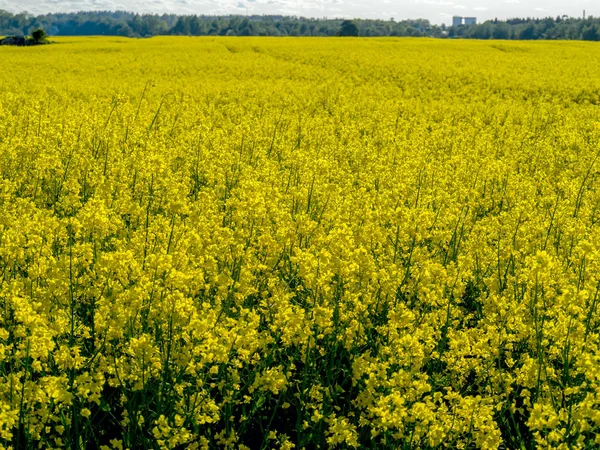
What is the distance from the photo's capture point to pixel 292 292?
4.48 metres

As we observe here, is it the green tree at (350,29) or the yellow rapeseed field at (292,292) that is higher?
the green tree at (350,29)

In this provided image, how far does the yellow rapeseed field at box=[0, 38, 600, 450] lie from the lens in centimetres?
318

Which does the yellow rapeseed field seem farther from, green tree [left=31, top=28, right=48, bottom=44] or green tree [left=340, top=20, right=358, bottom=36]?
green tree [left=340, top=20, right=358, bottom=36]

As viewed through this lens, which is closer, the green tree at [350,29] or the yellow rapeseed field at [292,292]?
the yellow rapeseed field at [292,292]

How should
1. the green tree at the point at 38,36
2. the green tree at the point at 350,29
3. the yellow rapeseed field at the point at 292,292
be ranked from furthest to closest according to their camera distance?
the green tree at the point at 350,29
the green tree at the point at 38,36
the yellow rapeseed field at the point at 292,292

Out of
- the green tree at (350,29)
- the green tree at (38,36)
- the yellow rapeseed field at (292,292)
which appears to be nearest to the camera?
the yellow rapeseed field at (292,292)

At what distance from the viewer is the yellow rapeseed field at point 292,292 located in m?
3.18

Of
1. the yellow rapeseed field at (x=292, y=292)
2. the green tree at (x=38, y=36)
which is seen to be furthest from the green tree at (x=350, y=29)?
the yellow rapeseed field at (x=292, y=292)

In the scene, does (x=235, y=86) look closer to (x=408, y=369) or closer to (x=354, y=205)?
(x=354, y=205)

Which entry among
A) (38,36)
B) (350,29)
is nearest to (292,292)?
(38,36)

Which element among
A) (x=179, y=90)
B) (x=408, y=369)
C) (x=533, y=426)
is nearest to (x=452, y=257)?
(x=408, y=369)

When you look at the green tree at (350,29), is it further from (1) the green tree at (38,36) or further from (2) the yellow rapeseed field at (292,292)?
(2) the yellow rapeseed field at (292,292)

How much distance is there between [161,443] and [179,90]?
15.6 m

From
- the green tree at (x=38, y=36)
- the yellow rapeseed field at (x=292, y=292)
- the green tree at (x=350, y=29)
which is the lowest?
the yellow rapeseed field at (x=292, y=292)
